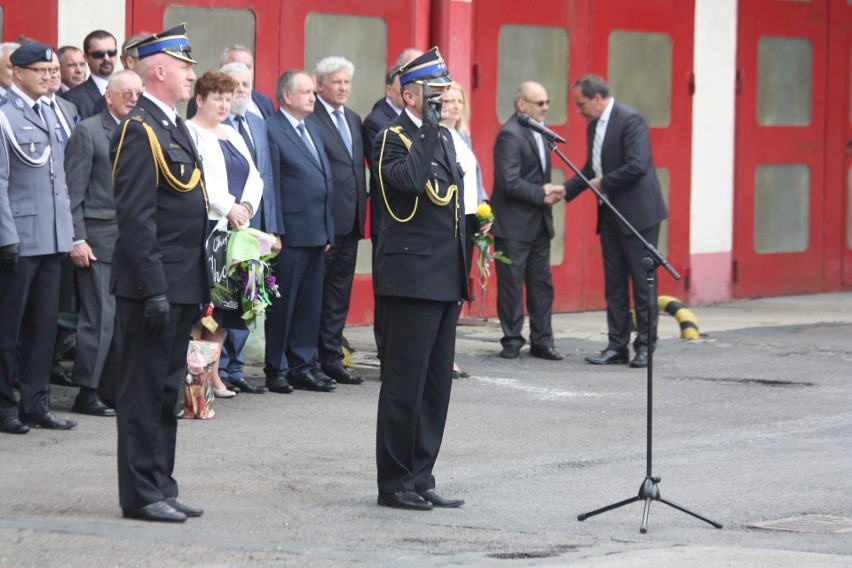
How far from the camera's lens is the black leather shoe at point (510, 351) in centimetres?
1264

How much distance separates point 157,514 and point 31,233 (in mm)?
2612

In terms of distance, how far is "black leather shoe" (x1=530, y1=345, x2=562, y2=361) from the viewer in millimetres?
12641

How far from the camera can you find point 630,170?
40.0 ft

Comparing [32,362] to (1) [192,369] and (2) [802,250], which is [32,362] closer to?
(1) [192,369]

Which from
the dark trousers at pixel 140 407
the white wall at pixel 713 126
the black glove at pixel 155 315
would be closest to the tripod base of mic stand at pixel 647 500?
the dark trousers at pixel 140 407

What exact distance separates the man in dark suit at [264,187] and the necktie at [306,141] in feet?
0.81

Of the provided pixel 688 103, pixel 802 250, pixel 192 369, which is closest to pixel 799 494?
pixel 192 369

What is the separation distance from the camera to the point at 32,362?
30.3 ft

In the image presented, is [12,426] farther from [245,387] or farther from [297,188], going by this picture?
[297,188]

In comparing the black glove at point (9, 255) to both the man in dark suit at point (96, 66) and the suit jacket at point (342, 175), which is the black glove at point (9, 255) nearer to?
the man in dark suit at point (96, 66)

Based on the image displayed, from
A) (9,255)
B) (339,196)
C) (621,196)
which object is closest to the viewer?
(9,255)

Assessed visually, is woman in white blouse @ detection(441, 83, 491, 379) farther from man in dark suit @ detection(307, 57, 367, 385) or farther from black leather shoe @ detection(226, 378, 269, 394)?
black leather shoe @ detection(226, 378, 269, 394)

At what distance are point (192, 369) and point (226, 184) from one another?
3.67ft

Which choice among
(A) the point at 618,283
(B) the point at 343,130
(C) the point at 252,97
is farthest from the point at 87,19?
(A) the point at 618,283
